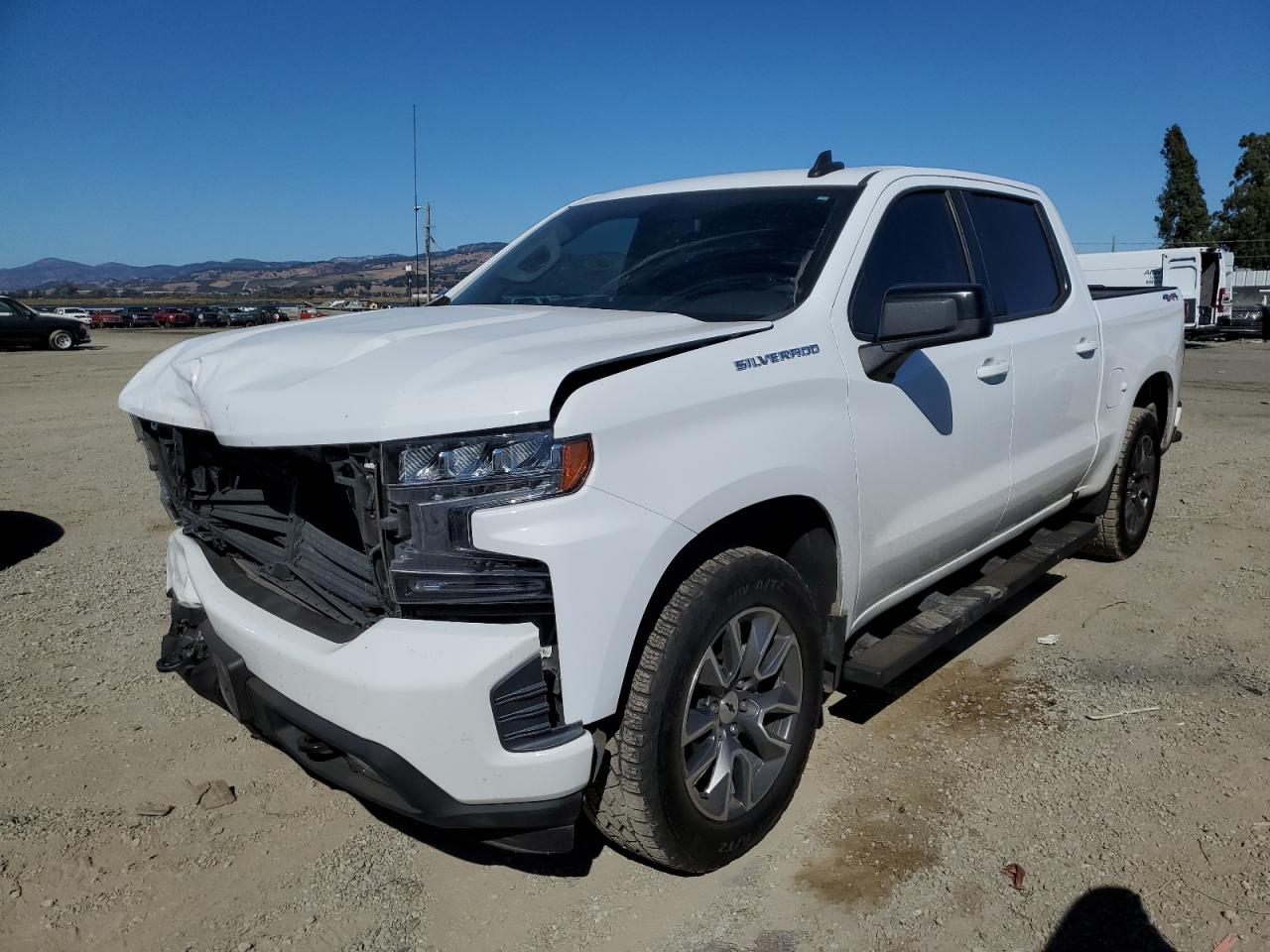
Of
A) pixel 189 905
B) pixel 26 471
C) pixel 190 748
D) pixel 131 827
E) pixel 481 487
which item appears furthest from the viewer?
pixel 26 471

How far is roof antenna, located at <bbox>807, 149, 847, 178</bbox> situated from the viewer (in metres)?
3.63

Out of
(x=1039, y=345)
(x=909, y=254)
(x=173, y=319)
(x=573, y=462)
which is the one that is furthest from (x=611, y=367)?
(x=173, y=319)

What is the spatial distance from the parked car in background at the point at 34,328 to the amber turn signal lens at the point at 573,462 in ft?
97.2

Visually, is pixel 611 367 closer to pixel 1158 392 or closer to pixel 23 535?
pixel 1158 392

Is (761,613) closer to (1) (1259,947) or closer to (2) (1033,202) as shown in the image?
(1) (1259,947)

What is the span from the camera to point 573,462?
2.17 m

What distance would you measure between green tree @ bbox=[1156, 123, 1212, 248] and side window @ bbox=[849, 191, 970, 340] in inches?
2009

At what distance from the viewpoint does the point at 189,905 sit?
264 cm

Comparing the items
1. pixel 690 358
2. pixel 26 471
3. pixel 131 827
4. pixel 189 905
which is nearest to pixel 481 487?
pixel 690 358

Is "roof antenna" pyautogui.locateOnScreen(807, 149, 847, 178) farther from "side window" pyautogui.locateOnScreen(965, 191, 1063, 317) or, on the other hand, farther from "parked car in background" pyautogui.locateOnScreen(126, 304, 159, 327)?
"parked car in background" pyautogui.locateOnScreen(126, 304, 159, 327)

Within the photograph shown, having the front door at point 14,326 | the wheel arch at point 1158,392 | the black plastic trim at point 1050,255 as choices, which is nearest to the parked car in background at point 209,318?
the front door at point 14,326

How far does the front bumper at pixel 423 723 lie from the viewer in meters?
2.10

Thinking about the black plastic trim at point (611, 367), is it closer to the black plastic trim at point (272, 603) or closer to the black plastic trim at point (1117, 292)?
the black plastic trim at point (272, 603)

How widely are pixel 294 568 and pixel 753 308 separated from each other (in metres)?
1.55
